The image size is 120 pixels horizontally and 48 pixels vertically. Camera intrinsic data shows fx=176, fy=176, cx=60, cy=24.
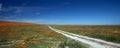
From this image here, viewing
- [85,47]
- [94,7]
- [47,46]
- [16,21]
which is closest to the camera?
[85,47]

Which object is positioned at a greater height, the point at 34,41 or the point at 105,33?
the point at 105,33

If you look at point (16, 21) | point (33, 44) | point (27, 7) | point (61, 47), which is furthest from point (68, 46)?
point (16, 21)

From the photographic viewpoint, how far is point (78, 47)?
28.0 ft

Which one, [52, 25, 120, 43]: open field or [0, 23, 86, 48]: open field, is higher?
[52, 25, 120, 43]: open field

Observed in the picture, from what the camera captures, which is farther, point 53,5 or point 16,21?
point 16,21

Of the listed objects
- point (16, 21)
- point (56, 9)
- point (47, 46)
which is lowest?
point (47, 46)

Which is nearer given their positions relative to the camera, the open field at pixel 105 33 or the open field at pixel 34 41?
the open field at pixel 34 41

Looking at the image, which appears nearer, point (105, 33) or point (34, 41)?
point (34, 41)

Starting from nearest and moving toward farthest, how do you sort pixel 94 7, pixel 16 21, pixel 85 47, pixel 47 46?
pixel 85 47, pixel 47 46, pixel 94 7, pixel 16 21

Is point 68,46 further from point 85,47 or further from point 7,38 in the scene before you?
point 7,38

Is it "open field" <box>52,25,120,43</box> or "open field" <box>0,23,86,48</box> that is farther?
"open field" <box>52,25,120,43</box>

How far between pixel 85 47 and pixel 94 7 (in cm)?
425

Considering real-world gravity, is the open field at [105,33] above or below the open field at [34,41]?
above

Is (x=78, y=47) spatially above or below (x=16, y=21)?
below
